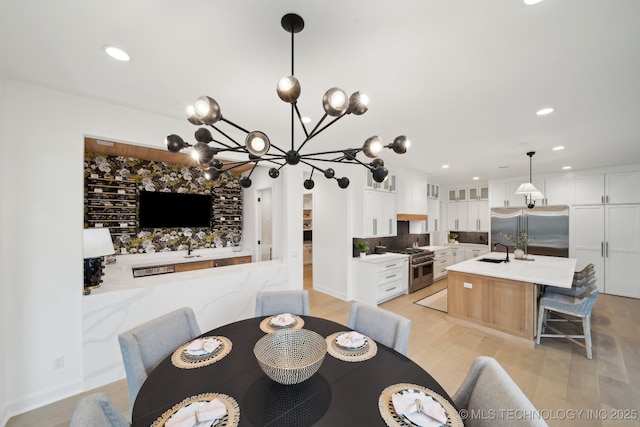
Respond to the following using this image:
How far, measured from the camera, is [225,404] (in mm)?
1070

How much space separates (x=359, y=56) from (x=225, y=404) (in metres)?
2.05

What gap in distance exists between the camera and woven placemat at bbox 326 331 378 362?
1433 millimetres

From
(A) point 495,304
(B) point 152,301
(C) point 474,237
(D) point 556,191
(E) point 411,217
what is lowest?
(A) point 495,304

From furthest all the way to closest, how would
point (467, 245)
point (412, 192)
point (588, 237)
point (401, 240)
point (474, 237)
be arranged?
point (474, 237)
point (467, 245)
point (401, 240)
point (412, 192)
point (588, 237)

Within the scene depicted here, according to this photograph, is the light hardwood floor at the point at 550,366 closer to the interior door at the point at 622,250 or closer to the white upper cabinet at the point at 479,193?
the interior door at the point at 622,250

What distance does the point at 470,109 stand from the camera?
8.14ft

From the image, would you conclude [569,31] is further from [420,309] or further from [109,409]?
[420,309]

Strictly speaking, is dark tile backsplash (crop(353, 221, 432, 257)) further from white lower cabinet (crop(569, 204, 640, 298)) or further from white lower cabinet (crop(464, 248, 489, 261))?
white lower cabinet (crop(569, 204, 640, 298))

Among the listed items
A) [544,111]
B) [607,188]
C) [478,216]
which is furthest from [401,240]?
[607,188]

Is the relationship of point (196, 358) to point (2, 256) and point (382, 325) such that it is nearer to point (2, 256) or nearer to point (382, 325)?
point (382, 325)

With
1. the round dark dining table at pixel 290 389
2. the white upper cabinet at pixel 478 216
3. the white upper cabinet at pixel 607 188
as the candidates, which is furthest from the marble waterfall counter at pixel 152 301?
the white upper cabinet at pixel 607 188

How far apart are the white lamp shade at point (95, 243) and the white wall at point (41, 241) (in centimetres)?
11

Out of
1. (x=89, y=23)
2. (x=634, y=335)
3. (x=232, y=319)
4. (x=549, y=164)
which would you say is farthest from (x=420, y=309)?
(x=89, y=23)

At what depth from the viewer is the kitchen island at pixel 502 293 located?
3094 millimetres
